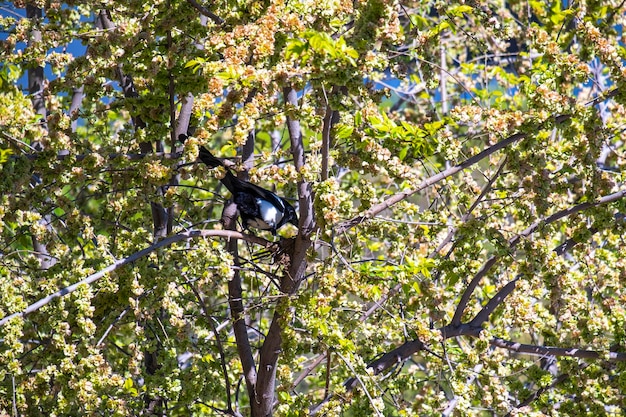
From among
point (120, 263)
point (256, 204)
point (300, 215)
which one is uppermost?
point (256, 204)

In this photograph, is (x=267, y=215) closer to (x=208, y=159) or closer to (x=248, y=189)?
(x=248, y=189)

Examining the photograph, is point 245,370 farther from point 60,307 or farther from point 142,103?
point 142,103

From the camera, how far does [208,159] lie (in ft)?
11.4

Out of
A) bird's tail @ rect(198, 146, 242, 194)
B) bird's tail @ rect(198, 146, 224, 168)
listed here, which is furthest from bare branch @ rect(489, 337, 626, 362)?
bird's tail @ rect(198, 146, 224, 168)

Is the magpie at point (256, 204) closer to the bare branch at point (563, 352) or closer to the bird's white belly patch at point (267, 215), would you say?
the bird's white belly patch at point (267, 215)

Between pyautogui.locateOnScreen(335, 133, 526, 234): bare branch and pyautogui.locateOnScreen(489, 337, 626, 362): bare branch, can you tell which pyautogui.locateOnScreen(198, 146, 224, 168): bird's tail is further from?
pyautogui.locateOnScreen(489, 337, 626, 362): bare branch

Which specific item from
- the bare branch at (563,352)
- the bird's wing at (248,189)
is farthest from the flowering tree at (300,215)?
the bird's wing at (248,189)

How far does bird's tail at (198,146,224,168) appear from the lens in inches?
136

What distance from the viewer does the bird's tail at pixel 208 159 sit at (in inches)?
136

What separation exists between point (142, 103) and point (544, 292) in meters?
2.70

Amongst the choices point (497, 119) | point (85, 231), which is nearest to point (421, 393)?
point (497, 119)

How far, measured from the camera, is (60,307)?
3141mm

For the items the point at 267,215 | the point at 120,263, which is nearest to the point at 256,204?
the point at 267,215

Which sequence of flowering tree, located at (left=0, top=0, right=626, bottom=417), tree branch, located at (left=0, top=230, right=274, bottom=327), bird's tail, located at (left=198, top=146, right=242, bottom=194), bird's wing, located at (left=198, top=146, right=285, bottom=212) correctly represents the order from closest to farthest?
tree branch, located at (left=0, top=230, right=274, bottom=327) → flowering tree, located at (left=0, top=0, right=626, bottom=417) → bird's tail, located at (left=198, top=146, right=242, bottom=194) → bird's wing, located at (left=198, top=146, right=285, bottom=212)
